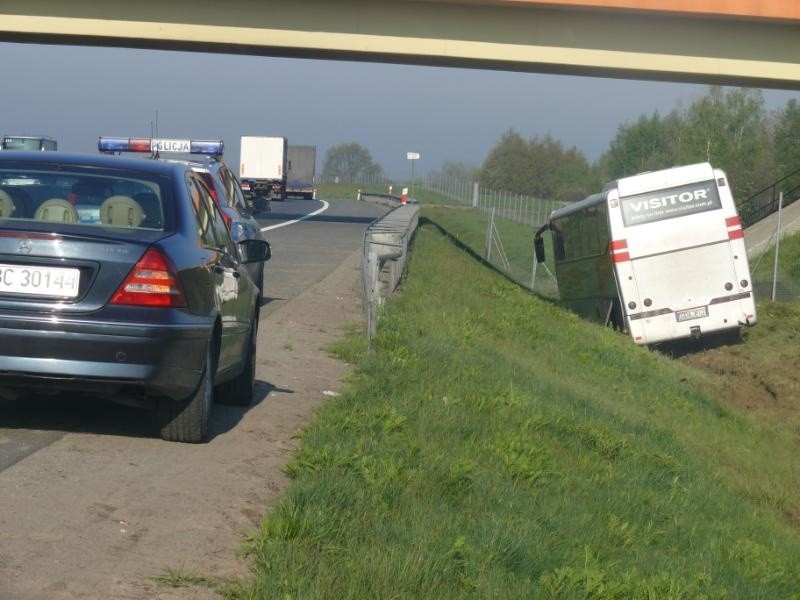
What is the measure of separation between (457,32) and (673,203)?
33.3 ft

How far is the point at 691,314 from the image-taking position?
24.0 meters

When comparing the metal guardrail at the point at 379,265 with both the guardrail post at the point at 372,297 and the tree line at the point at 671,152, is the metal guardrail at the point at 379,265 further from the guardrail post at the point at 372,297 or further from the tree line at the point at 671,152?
the tree line at the point at 671,152

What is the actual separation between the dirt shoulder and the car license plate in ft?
2.68

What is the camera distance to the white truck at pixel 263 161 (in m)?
69.9

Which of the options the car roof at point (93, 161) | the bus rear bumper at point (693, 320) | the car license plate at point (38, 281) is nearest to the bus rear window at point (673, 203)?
the bus rear bumper at point (693, 320)

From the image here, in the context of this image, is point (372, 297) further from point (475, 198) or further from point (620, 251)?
point (475, 198)

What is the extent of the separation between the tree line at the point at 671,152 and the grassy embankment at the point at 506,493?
72.1 meters

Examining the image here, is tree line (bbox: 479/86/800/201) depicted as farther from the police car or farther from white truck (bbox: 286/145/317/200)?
the police car

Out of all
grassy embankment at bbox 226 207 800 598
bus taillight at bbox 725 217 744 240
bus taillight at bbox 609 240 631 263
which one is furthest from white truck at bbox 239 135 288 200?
grassy embankment at bbox 226 207 800 598

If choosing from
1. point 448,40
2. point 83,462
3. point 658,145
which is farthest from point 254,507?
point 658,145

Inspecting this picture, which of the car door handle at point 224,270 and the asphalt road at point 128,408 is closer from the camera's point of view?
the asphalt road at point 128,408

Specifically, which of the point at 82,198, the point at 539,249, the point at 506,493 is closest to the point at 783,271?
the point at 539,249

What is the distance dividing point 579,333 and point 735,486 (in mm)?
9807

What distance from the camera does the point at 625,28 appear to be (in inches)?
1244
